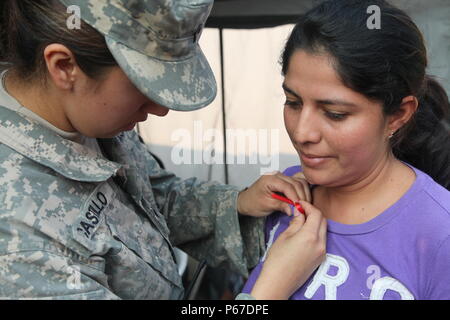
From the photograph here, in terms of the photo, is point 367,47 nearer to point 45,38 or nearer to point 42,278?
point 45,38

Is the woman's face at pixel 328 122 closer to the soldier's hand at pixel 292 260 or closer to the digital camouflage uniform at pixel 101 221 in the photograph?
the soldier's hand at pixel 292 260

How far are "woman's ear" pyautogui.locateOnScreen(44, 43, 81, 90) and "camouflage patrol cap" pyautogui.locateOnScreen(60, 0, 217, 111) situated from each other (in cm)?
8

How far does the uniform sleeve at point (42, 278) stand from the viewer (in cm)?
103

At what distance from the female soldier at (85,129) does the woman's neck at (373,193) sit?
9cm

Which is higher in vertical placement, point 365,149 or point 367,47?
point 367,47

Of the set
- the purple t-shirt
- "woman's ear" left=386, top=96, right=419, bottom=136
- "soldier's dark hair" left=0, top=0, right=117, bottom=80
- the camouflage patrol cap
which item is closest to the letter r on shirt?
the purple t-shirt

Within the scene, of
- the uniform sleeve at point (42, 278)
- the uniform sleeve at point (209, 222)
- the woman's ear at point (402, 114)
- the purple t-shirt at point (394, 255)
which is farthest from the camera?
the uniform sleeve at point (209, 222)

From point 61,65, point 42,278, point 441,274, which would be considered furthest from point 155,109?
point 441,274

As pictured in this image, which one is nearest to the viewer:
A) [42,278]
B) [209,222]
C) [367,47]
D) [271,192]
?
[42,278]

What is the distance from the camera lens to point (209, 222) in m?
1.59

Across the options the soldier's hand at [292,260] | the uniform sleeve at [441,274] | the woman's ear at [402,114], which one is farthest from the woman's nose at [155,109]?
the uniform sleeve at [441,274]

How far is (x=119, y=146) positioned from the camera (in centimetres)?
147

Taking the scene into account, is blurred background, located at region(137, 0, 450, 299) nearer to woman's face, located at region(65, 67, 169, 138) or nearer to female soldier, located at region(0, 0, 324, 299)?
female soldier, located at region(0, 0, 324, 299)

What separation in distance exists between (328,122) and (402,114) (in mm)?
206
